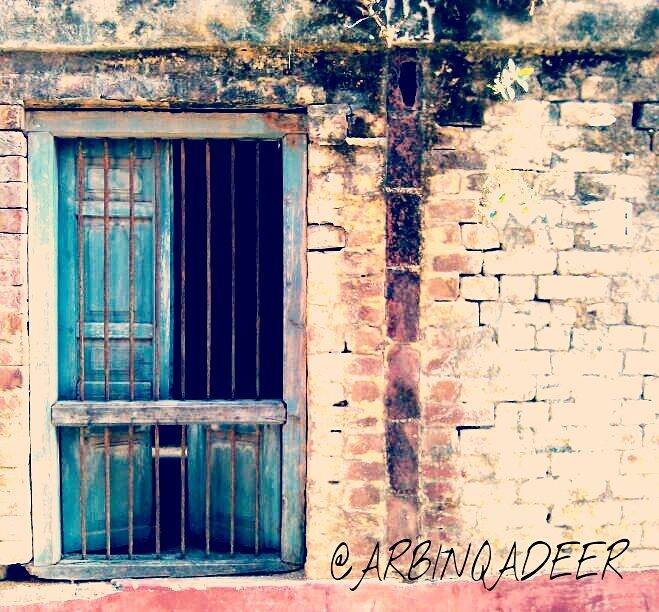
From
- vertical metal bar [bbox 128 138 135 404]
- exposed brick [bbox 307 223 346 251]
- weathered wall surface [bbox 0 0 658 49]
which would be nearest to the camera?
weathered wall surface [bbox 0 0 658 49]

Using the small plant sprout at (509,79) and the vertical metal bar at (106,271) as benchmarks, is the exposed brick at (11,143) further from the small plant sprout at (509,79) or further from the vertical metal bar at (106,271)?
the small plant sprout at (509,79)

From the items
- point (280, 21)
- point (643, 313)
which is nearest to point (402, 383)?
point (643, 313)

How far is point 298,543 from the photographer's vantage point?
3170mm

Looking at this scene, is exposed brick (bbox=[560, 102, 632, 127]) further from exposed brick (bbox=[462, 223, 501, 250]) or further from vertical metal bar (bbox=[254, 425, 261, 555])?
vertical metal bar (bbox=[254, 425, 261, 555])

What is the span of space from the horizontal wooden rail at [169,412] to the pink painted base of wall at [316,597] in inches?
28.0

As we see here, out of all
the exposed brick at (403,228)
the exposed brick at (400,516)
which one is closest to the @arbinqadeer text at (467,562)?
the exposed brick at (400,516)

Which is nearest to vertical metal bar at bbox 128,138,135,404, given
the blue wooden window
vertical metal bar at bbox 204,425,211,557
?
the blue wooden window

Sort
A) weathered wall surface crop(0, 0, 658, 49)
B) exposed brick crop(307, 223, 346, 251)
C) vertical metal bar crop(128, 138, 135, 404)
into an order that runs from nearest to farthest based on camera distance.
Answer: weathered wall surface crop(0, 0, 658, 49) → exposed brick crop(307, 223, 346, 251) → vertical metal bar crop(128, 138, 135, 404)

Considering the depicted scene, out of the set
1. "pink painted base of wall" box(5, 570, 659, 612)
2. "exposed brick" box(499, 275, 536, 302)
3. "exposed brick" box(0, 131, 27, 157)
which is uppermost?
"exposed brick" box(0, 131, 27, 157)

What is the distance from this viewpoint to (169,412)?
3092 millimetres

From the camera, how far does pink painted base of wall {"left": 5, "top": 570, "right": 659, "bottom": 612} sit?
A: 9.85 ft

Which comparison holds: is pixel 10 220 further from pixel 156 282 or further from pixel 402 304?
pixel 402 304

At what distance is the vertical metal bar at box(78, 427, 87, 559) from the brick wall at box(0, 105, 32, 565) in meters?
0.22

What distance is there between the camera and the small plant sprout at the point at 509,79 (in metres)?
2.96
